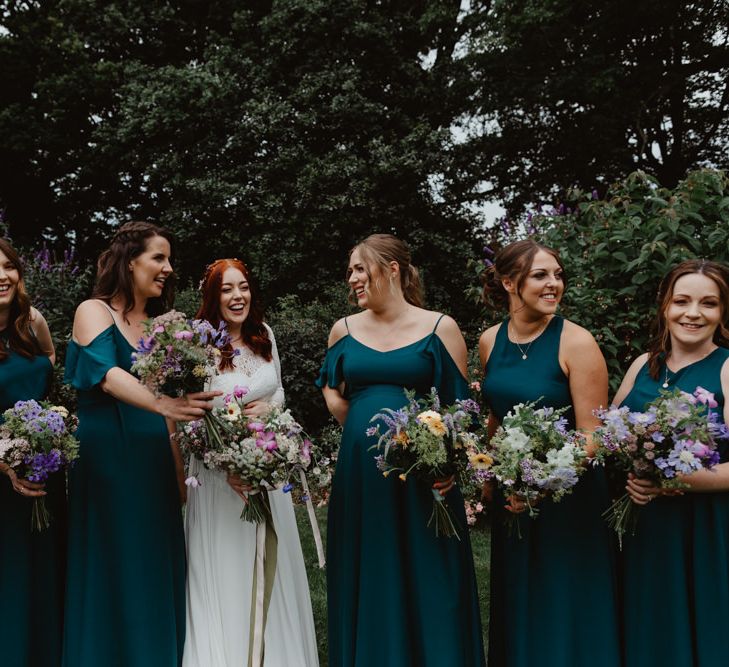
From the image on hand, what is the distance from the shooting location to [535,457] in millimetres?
3260

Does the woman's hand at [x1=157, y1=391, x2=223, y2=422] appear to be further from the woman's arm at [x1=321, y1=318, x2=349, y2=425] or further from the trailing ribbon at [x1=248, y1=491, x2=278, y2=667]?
the woman's arm at [x1=321, y1=318, x2=349, y2=425]

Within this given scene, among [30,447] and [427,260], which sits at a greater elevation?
[427,260]

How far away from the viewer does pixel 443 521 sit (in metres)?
3.70

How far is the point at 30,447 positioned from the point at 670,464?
2852mm

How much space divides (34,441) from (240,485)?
100cm

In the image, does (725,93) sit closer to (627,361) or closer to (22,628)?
(627,361)

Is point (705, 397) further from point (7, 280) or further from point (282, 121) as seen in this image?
point (282, 121)

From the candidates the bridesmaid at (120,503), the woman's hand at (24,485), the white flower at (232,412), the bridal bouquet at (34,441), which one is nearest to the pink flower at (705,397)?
the white flower at (232,412)

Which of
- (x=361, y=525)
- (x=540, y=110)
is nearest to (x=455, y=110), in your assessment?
(x=540, y=110)

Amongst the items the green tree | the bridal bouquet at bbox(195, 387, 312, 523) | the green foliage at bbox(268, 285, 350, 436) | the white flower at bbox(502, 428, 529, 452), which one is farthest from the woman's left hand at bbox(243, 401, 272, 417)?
the green tree

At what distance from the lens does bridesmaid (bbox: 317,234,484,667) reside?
3.77 meters

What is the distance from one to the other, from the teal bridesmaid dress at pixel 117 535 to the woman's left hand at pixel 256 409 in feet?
1.65

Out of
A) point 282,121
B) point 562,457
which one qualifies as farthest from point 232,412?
point 282,121

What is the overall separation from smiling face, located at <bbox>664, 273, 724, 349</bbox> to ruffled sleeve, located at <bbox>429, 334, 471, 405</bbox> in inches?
43.7
